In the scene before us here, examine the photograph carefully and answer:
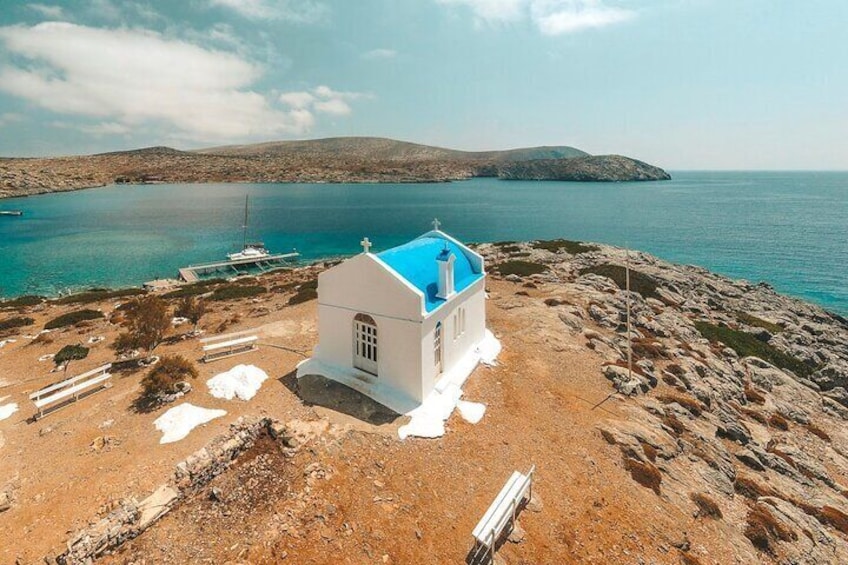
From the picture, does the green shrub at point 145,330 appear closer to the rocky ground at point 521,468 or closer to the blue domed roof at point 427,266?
the rocky ground at point 521,468

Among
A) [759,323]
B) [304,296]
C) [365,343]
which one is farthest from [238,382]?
[759,323]

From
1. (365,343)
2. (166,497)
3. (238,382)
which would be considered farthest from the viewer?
(365,343)

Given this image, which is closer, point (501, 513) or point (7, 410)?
point (501, 513)

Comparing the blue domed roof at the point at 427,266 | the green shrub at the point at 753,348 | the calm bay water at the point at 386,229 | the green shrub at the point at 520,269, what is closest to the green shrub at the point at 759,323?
the green shrub at the point at 753,348

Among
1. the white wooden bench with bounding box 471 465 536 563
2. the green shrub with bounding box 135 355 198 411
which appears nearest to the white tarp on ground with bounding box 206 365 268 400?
the green shrub with bounding box 135 355 198 411

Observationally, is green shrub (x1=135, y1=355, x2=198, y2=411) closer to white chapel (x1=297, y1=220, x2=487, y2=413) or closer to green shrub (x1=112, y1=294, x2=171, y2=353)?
green shrub (x1=112, y1=294, x2=171, y2=353)

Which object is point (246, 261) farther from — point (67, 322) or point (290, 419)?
point (290, 419)

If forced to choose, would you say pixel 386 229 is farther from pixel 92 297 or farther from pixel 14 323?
pixel 14 323
